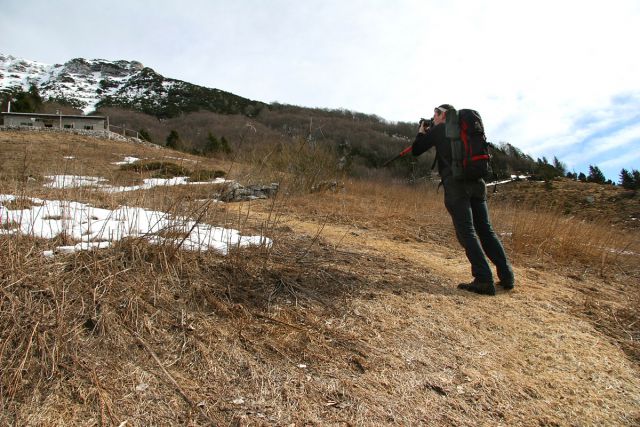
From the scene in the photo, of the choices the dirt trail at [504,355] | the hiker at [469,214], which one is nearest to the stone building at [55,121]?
the hiker at [469,214]

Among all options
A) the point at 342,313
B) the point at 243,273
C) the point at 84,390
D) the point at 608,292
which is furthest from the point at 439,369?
the point at 608,292

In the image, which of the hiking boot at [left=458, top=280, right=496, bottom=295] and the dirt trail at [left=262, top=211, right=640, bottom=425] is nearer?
the dirt trail at [left=262, top=211, right=640, bottom=425]

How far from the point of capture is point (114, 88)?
376 feet

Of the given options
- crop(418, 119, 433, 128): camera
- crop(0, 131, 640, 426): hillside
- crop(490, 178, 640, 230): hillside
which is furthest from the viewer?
A: crop(490, 178, 640, 230): hillside

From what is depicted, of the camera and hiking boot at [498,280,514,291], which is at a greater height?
the camera

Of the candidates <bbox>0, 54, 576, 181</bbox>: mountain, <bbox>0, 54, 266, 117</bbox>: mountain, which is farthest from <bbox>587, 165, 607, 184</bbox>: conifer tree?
<bbox>0, 54, 266, 117</bbox>: mountain

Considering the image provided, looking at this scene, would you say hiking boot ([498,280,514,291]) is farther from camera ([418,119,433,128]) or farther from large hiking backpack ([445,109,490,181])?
camera ([418,119,433,128])

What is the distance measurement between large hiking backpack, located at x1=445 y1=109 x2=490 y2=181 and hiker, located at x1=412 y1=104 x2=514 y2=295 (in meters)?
0.09

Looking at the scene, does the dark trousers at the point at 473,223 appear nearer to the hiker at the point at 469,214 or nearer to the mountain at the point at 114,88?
the hiker at the point at 469,214

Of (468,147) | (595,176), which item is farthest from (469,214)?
(595,176)

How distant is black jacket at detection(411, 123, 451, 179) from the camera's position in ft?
10.5

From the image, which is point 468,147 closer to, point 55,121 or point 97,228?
point 97,228

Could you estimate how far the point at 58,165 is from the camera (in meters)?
3.39

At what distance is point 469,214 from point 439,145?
2.15 ft
